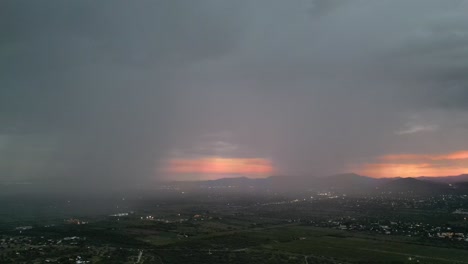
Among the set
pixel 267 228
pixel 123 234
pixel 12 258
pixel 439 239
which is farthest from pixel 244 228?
pixel 12 258

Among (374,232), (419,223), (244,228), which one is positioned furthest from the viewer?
(419,223)

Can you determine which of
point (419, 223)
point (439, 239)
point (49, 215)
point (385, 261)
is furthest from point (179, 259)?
point (49, 215)

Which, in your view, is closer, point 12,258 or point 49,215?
point 12,258

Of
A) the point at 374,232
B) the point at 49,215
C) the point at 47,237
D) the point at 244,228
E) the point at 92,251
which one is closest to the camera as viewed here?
the point at 92,251

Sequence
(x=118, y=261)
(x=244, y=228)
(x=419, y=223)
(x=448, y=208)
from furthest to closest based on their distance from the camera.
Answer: (x=448, y=208)
(x=419, y=223)
(x=244, y=228)
(x=118, y=261)

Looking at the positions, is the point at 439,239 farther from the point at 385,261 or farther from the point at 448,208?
the point at 448,208

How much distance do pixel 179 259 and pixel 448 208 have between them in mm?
146796

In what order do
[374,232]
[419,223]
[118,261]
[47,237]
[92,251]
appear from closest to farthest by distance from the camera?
[118,261] → [92,251] → [47,237] → [374,232] → [419,223]

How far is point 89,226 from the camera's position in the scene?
373 ft

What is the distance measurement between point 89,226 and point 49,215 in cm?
4794

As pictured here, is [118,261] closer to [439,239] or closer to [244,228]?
[244,228]

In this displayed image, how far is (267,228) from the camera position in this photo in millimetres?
112938

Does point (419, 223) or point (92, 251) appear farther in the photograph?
point (419, 223)

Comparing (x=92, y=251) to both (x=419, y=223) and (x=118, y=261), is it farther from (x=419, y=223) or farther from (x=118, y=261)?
(x=419, y=223)
